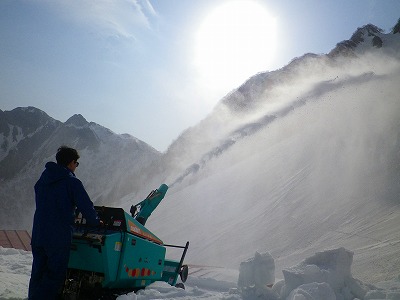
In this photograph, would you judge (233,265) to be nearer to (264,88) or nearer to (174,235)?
(174,235)

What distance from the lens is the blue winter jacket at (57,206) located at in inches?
118

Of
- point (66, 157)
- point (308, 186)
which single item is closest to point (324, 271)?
point (66, 157)

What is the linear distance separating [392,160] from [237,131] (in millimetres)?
17516

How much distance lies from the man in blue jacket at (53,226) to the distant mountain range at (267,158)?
641cm

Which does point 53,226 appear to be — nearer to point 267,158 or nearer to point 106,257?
point 106,257

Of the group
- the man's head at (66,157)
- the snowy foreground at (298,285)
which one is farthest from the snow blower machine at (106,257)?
the man's head at (66,157)

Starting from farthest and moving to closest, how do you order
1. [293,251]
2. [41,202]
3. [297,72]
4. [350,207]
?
[297,72], [350,207], [293,251], [41,202]

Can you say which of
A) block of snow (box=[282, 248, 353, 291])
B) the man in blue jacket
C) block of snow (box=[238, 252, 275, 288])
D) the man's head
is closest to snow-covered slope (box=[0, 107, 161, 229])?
block of snow (box=[238, 252, 275, 288])

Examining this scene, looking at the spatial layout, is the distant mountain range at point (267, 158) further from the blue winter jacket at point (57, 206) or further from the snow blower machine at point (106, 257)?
the blue winter jacket at point (57, 206)

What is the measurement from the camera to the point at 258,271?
5.50m

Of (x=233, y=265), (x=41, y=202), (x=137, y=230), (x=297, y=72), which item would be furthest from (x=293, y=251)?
(x=297, y=72)

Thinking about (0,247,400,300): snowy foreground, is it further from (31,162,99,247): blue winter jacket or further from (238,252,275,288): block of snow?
(31,162,99,247): blue winter jacket

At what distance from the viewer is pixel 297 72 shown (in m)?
36.6

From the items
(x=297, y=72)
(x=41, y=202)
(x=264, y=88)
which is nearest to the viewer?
(x=41, y=202)
